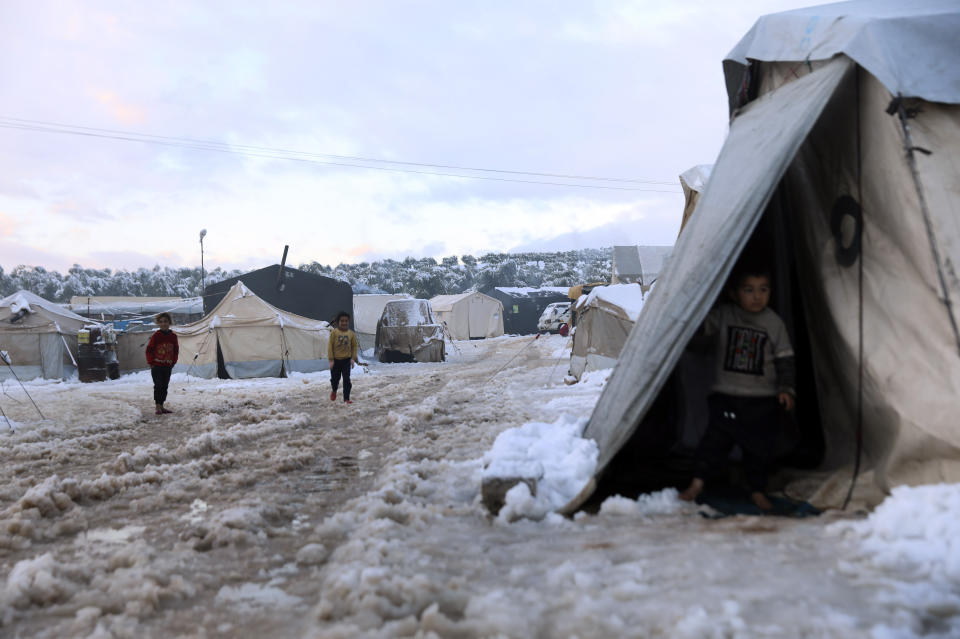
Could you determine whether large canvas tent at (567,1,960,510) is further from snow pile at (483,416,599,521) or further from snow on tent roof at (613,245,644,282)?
snow on tent roof at (613,245,644,282)

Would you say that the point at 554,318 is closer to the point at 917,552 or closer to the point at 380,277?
the point at 917,552

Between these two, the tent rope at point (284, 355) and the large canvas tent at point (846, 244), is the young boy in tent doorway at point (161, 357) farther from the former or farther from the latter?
the large canvas tent at point (846, 244)

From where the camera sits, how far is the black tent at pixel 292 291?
2198cm

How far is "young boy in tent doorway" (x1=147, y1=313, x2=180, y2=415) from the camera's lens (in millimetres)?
9250

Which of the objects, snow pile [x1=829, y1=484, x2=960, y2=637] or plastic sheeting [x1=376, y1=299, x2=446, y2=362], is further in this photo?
plastic sheeting [x1=376, y1=299, x2=446, y2=362]

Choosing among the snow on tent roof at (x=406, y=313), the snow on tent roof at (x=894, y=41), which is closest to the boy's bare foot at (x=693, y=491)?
the snow on tent roof at (x=894, y=41)

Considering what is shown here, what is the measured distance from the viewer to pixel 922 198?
2857 mm

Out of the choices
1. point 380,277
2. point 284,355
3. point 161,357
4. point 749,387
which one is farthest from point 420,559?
point 380,277

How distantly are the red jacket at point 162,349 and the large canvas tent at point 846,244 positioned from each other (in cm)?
844

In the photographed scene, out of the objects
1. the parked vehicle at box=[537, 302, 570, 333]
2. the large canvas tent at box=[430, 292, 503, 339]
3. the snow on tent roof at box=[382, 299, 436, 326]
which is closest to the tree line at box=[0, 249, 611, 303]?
the large canvas tent at box=[430, 292, 503, 339]

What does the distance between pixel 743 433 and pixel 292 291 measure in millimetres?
21025

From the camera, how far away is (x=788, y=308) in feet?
13.3

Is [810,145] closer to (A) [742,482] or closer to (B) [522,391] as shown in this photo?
(A) [742,482]

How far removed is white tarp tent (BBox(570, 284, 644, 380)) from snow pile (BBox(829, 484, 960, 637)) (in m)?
8.75
